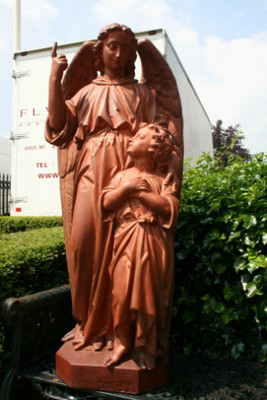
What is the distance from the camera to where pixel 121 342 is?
2.01m

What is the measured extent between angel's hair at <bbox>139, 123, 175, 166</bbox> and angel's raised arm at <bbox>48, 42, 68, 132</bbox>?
0.61 m

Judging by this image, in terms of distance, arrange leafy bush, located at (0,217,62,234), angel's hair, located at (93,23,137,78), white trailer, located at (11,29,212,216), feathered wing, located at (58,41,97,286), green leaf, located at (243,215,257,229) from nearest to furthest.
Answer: angel's hair, located at (93,23,137,78), feathered wing, located at (58,41,97,286), green leaf, located at (243,215,257,229), leafy bush, located at (0,217,62,234), white trailer, located at (11,29,212,216)

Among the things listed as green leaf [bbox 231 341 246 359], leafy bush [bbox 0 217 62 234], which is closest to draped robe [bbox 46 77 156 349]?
green leaf [bbox 231 341 246 359]

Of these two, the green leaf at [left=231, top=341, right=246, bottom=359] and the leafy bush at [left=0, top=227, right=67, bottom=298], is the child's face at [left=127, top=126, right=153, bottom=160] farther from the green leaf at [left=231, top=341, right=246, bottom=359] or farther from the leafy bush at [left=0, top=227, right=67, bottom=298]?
the green leaf at [left=231, top=341, right=246, bottom=359]

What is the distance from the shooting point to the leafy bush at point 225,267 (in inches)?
102

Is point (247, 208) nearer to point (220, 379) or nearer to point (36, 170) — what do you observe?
point (220, 379)

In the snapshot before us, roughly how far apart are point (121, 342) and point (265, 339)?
130 cm

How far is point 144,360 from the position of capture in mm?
1979

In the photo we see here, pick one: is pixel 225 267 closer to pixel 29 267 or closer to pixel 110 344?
pixel 110 344

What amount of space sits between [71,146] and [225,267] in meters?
1.57

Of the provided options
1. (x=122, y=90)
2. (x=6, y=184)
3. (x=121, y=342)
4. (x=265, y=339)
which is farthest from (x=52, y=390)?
(x=6, y=184)

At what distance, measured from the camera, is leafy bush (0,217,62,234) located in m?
6.59

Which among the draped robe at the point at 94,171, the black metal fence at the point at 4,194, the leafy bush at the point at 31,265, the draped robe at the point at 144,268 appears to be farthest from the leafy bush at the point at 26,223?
the black metal fence at the point at 4,194

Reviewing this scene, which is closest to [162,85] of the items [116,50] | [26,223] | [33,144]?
[116,50]
